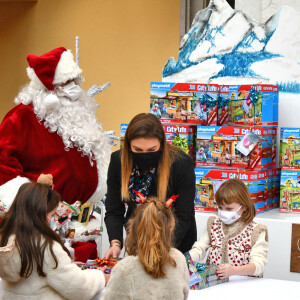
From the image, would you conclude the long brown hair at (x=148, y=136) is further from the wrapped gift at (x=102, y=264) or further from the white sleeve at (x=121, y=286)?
the white sleeve at (x=121, y=286)

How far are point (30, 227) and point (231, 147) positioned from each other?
178 centimetres

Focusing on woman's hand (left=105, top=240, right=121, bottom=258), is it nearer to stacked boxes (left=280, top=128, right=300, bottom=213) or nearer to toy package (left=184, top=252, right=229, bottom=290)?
toy package (left=184, top=252, right=229, bottom=290)

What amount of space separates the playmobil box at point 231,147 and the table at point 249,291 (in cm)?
117

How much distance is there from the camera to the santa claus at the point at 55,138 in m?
3.46

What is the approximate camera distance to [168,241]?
2.01 m

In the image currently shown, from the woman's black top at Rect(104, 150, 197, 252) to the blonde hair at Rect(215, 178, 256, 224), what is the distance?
23 centimetres

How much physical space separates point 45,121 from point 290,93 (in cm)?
169

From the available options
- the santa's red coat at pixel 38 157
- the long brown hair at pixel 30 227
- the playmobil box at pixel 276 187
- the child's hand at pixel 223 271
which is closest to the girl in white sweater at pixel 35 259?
the long brown hair at pixel 30 227

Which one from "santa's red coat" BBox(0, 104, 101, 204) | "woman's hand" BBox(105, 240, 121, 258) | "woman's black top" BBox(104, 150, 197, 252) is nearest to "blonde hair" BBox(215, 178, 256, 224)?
"woman's black top" BBox(104, 150, 197, 252)

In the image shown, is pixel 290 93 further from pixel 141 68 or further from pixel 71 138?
pixel 141 68

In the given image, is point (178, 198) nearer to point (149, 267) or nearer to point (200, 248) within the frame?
point (200, 248)

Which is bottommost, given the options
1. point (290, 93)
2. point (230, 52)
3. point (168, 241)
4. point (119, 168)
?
point (168, 241)

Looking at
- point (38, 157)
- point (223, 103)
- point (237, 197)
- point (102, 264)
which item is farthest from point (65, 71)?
point (102, 264)

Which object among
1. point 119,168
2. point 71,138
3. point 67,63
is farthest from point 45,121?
point 119,168
